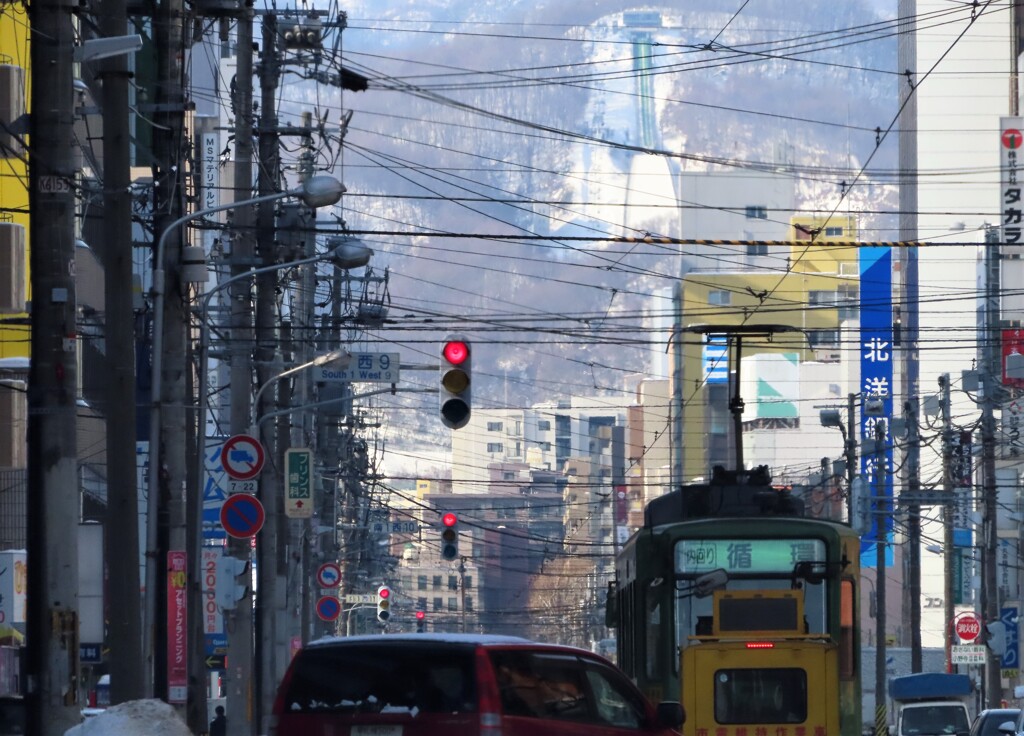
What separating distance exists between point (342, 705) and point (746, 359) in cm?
13054

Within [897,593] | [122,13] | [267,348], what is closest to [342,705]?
[122,13]

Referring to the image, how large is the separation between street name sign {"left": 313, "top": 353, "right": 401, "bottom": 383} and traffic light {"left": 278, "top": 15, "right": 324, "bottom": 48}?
27.1 feet

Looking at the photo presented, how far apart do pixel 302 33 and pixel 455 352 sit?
1407cm

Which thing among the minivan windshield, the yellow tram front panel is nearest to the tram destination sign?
the yellow tram front panel

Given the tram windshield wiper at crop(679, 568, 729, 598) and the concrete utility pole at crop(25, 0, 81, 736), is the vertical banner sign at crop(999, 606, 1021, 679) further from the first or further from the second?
the concrete utility pole at crop(25, 0, 81, 736)

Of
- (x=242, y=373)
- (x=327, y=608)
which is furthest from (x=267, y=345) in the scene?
(x=327, y=608)

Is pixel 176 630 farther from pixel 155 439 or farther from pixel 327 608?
pixel 327 608

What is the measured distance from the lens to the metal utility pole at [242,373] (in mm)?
30297

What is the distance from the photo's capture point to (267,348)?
3475 cm

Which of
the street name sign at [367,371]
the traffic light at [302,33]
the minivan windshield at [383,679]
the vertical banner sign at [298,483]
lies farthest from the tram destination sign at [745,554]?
the street name sign at [367,371]

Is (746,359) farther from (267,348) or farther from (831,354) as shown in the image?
(267,348)

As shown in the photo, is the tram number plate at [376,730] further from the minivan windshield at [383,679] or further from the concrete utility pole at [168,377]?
the concrete utility pole at [168,377]

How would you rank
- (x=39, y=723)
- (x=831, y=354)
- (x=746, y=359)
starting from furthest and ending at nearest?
(x=831, y=354) < (x=746, y=359) < (x=39, y=723)

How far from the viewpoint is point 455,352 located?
77.7ft
